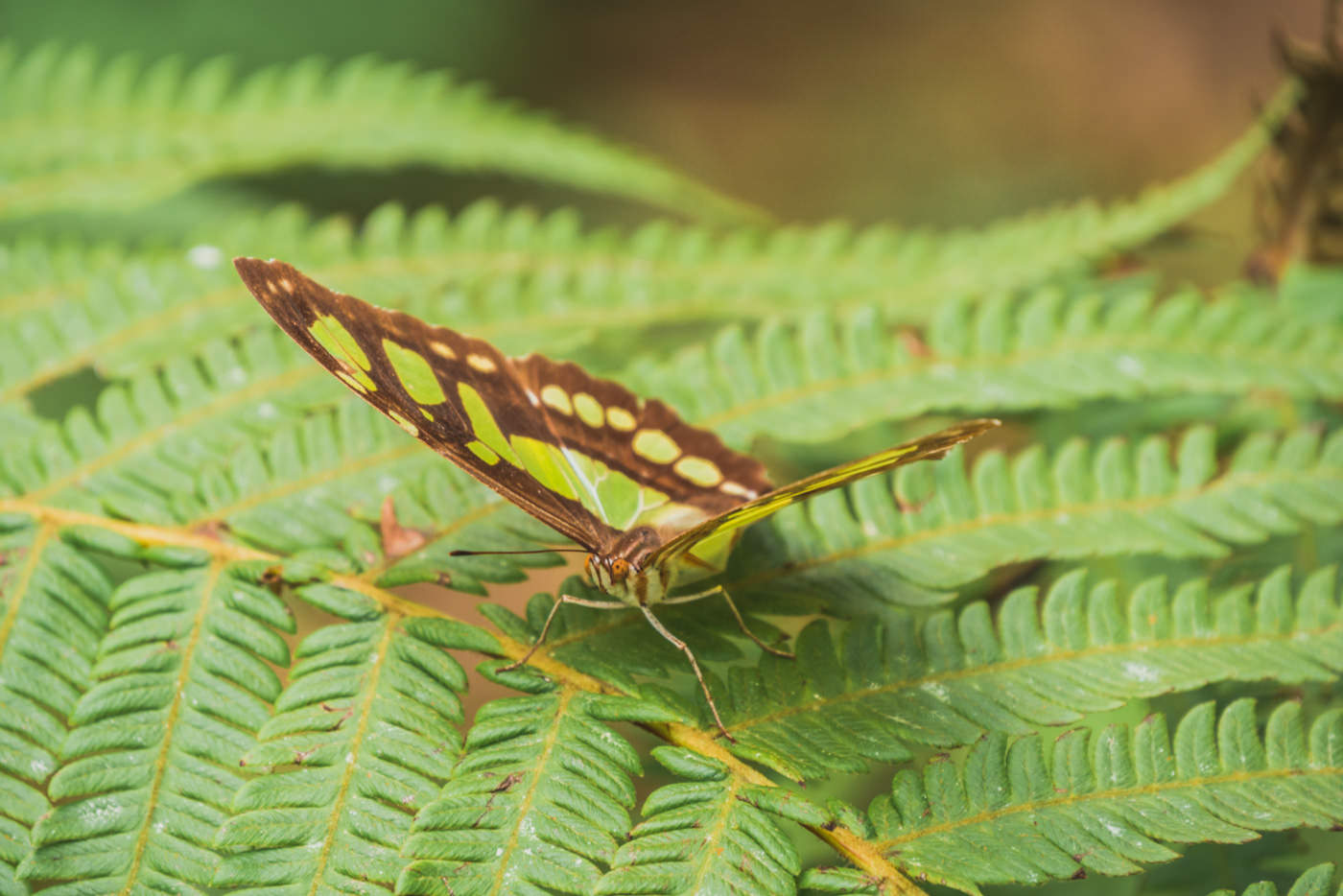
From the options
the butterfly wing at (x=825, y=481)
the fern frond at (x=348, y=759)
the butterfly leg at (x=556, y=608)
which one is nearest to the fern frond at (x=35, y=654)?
the fern frond at (x=348, y=759)

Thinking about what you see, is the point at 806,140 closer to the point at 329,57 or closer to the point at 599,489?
the point at 329,57

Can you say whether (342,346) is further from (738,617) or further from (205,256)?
(205,256)

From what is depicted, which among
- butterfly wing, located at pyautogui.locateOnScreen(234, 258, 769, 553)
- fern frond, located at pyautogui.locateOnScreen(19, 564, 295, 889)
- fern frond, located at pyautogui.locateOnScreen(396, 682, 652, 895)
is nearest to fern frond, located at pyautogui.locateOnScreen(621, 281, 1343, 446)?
butterfly wing, located at pyautogui.locateOnScreen(234, 258, 769, 553)

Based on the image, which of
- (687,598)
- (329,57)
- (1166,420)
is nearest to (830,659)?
(687,598)

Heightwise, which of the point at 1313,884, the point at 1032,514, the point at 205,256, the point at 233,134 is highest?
the point at 233,134

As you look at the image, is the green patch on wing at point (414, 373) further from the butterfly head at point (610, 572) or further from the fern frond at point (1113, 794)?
the fern frond at point (1113, 794)

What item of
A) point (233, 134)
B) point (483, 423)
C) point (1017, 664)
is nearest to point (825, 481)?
point (1017, 664)
